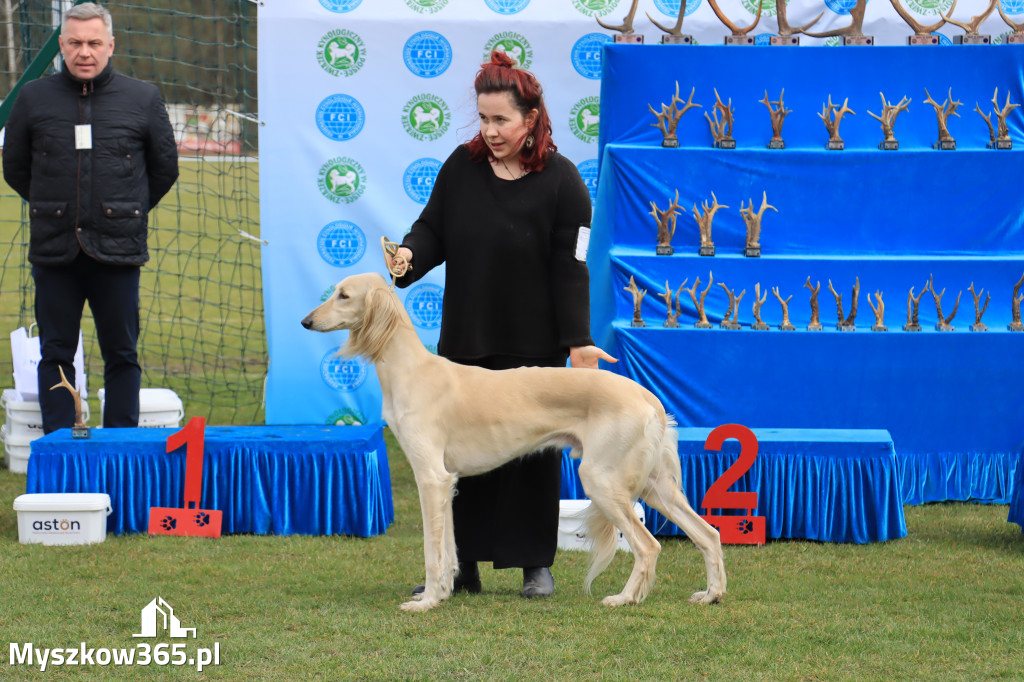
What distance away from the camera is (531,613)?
380 centimetres

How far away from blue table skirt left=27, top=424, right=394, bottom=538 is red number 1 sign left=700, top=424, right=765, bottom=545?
59.6 inches

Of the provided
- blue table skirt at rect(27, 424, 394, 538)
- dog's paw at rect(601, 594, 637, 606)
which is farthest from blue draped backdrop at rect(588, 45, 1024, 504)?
dog's paw at rect(601, 594, 637, 606)

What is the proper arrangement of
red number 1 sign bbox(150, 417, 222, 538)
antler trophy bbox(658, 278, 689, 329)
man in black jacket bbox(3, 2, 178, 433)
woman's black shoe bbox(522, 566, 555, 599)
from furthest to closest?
antler trophy bbox(658, 278, 689, 329)
man in black jacket bbox(3, 2, 178, 433)
red number 1 sign bbox(150, 417, 222, 538)
woman's black shoe bbox(522, 566, 555, 599)

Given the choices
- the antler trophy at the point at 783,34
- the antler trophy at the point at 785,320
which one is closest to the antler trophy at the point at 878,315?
the antler trophy at the point at 785,320

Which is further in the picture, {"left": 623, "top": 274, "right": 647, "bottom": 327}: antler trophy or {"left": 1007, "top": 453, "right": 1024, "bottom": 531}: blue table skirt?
{"left": 623, "top": 274, "right": 647, "bottom": 327}: antler trophy

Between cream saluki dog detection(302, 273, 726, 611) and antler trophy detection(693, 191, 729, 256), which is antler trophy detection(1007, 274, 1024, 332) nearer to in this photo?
antler trophy detection(693, 191, 729, 256)

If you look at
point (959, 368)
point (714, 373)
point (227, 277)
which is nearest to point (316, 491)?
point (714, 373)

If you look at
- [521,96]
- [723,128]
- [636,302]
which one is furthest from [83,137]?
[723,128]

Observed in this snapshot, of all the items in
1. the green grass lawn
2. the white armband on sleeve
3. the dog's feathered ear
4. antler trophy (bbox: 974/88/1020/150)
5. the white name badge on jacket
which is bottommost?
the green grass lawn

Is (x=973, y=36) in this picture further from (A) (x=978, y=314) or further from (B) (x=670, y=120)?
(B) (x=670, y=120)

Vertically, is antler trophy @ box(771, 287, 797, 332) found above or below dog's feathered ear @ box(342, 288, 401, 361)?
below

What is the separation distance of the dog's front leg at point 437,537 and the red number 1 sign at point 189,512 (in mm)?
1528

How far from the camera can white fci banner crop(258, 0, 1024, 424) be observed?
24.9 ft

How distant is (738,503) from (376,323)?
82.0 inches
